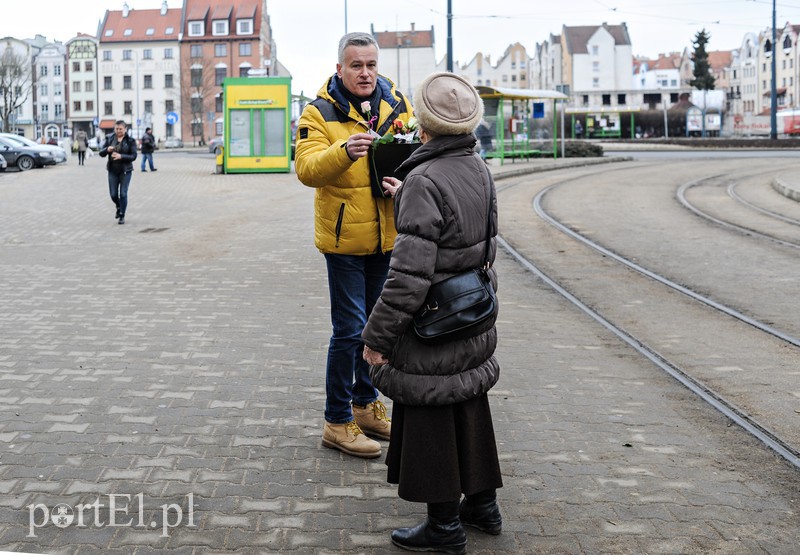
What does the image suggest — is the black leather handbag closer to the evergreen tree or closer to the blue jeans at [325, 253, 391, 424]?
the blue jeans at [325, 253, 391, 424]

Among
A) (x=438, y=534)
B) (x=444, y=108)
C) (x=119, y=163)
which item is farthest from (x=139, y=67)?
(x=438, y=534)

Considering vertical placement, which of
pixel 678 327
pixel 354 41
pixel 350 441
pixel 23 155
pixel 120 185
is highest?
pixel 23 155

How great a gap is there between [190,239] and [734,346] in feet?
30.2

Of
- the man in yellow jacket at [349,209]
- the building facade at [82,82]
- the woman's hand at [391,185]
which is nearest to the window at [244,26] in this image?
the building facade at [82,82]

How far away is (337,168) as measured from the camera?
14.3 feet

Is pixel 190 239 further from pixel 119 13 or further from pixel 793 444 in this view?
pixel 119 13

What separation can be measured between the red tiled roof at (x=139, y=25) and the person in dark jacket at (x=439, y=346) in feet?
352

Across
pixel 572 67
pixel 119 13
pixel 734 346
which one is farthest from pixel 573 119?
pixel 734 346

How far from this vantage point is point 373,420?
5.08m

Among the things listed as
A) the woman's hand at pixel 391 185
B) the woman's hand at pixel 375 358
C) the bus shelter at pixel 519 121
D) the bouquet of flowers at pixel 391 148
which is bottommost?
the woman's hand at pixel 375 358

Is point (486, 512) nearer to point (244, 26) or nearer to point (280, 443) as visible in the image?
point (280, 443)

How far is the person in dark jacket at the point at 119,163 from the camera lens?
650 inches

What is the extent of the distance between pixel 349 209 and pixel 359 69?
64cm

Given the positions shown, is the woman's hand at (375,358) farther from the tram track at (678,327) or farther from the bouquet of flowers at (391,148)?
the tram track at (678,327)
